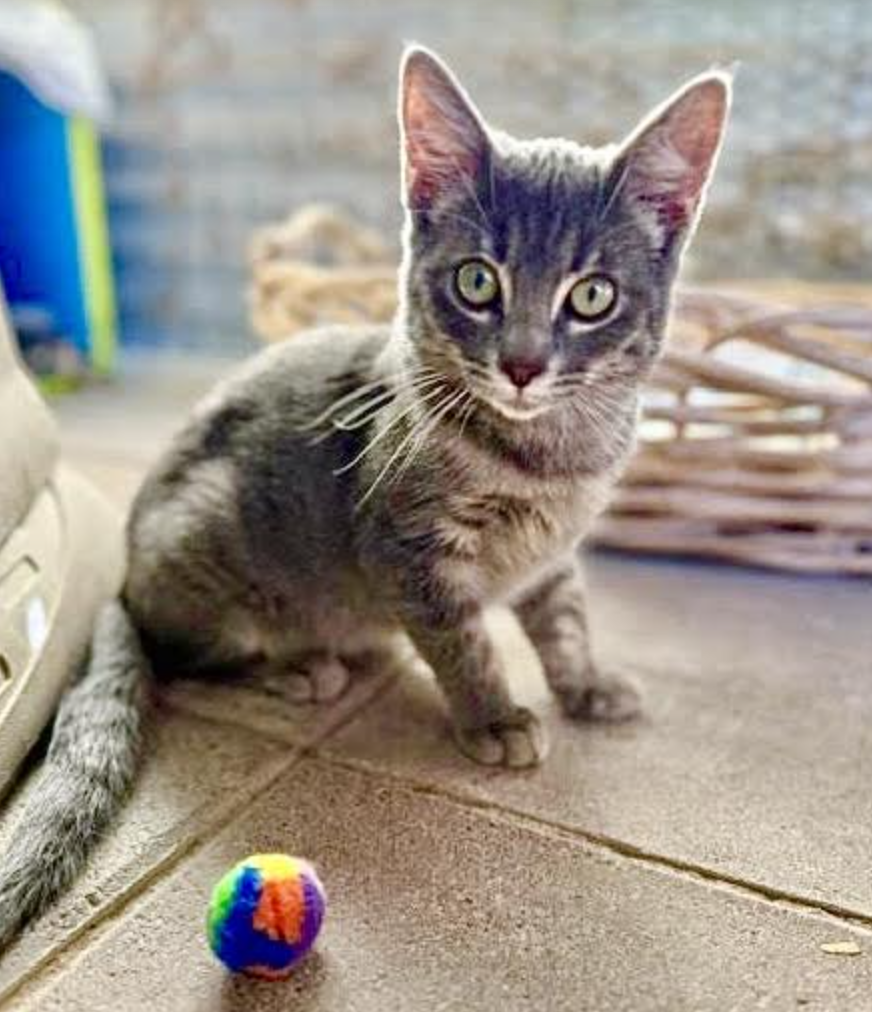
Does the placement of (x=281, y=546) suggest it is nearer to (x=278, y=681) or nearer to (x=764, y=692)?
(x=278, y=681)

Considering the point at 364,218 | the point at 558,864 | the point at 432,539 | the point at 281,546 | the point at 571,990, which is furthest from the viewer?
the point at 364,218

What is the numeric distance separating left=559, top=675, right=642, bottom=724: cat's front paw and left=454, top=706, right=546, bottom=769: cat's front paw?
99 mm

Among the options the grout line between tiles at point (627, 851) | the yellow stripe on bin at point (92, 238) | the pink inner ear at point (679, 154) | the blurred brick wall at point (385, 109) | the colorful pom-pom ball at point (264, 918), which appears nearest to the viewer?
the colorful pom-pom ball at point (264, 918)

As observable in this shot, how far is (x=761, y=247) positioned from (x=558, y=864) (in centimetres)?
193

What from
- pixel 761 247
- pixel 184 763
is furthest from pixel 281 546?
pixel 761 247

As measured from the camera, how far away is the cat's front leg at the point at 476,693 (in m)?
1.04

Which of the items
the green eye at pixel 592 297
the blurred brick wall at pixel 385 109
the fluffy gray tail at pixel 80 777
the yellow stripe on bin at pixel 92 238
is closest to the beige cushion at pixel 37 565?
the fluffy gray tail at pixel 80 777

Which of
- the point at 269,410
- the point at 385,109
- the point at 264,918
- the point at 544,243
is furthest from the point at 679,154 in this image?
the point at 385,109

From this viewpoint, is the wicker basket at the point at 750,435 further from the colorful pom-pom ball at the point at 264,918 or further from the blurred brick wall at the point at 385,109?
the blurred brick wall at the point at 385,109

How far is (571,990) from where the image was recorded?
0.76 m

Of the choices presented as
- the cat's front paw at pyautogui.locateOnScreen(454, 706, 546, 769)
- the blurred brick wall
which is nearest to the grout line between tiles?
the cat's front paw at pyautogui.locateOnScreen(454, 706, 546, 769)

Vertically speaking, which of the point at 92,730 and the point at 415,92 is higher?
the point at 415,92

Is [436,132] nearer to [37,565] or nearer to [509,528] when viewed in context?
[509,528]

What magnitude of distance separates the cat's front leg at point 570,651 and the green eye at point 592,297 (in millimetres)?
324
